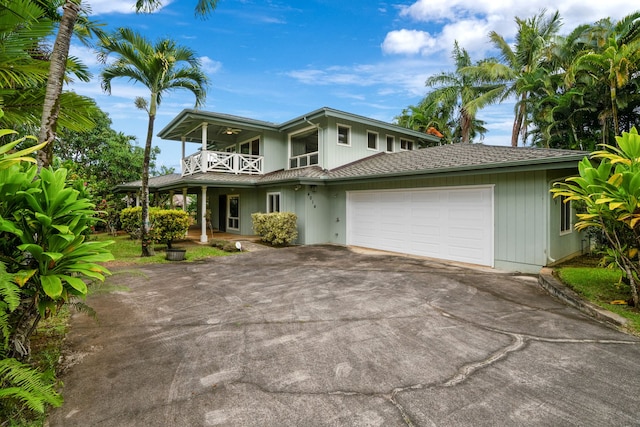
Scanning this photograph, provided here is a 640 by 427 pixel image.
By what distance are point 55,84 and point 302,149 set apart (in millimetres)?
12291

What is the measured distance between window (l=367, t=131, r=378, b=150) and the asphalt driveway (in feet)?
35.3

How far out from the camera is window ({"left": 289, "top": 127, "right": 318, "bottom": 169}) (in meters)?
14.7

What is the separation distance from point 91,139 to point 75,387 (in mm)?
25637

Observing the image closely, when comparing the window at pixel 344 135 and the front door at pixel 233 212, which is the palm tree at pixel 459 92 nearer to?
the window at pixel 344 135

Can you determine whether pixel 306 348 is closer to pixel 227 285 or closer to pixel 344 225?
pixel 227 285

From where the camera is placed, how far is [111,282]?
6711mm

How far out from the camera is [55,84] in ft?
14.1

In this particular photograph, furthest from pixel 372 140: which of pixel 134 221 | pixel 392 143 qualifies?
pixel 134 221

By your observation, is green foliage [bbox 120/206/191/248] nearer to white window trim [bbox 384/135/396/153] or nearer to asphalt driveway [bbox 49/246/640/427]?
asphalt driveway [bbox 49/246/640/427]

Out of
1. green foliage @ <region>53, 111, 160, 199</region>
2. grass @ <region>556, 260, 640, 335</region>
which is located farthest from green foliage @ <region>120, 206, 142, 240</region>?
grass @ <region>556, 260, 640, 335</region>

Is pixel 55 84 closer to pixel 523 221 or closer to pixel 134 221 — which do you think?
pixel 523 221

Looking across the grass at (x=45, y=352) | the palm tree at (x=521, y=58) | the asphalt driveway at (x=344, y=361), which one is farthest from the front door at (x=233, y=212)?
the palm tree at (x=521, y=58)

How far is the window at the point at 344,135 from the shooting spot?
1421 centimetres

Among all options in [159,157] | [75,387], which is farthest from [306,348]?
[159,157]
